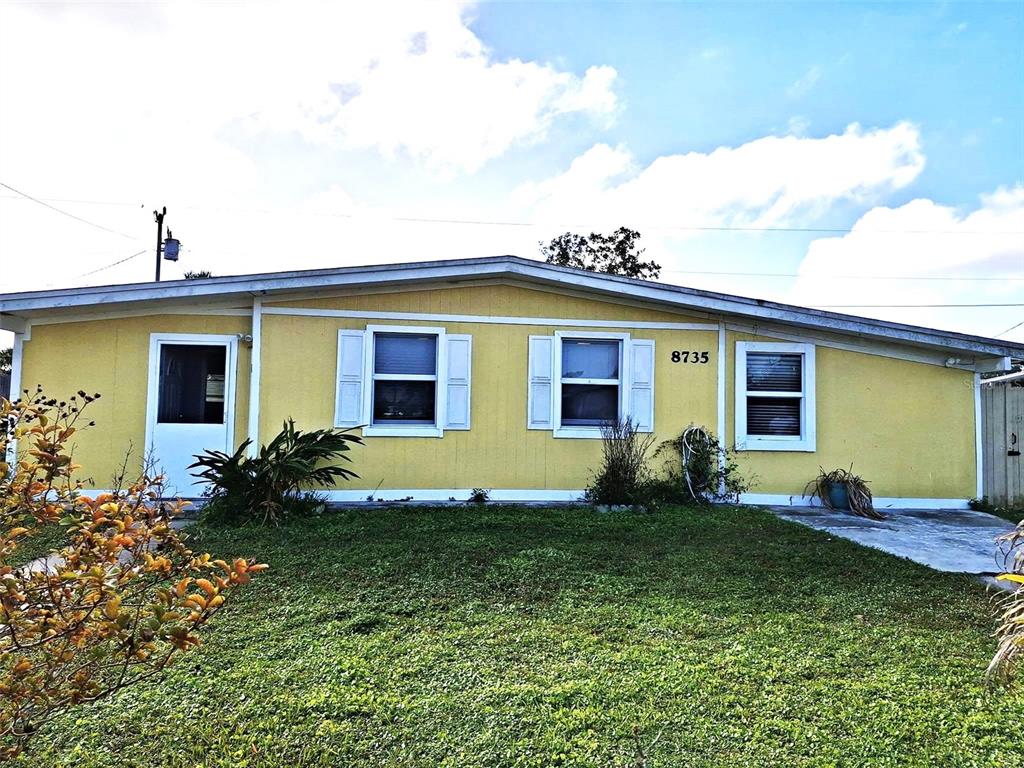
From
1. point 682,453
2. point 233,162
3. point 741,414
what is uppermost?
point 233,162

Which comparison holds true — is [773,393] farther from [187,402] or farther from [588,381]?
[187,402]

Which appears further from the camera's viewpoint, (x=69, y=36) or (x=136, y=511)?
(x=69, y=36)

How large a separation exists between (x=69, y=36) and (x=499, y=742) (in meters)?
6.89

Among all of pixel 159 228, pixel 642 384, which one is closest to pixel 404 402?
pixel 642 384

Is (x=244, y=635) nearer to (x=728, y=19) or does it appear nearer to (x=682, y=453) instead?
(x=682, y=453)

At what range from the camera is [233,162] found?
918 centimetres

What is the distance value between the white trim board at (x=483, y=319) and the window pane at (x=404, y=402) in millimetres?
821

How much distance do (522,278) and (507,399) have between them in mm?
1530

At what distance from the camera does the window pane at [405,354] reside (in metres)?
6.91

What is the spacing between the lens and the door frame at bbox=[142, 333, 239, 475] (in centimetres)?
654

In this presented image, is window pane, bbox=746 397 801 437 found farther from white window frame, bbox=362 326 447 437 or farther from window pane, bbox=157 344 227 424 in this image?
window pane, bbox=157 344 227 424

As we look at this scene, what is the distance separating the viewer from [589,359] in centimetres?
720

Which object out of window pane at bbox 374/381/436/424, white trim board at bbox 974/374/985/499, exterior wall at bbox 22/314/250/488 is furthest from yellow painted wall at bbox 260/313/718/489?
white trim board at bbox 974/374/985/499

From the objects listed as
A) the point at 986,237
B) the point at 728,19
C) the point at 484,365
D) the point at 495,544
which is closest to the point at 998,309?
the point at 986,237
